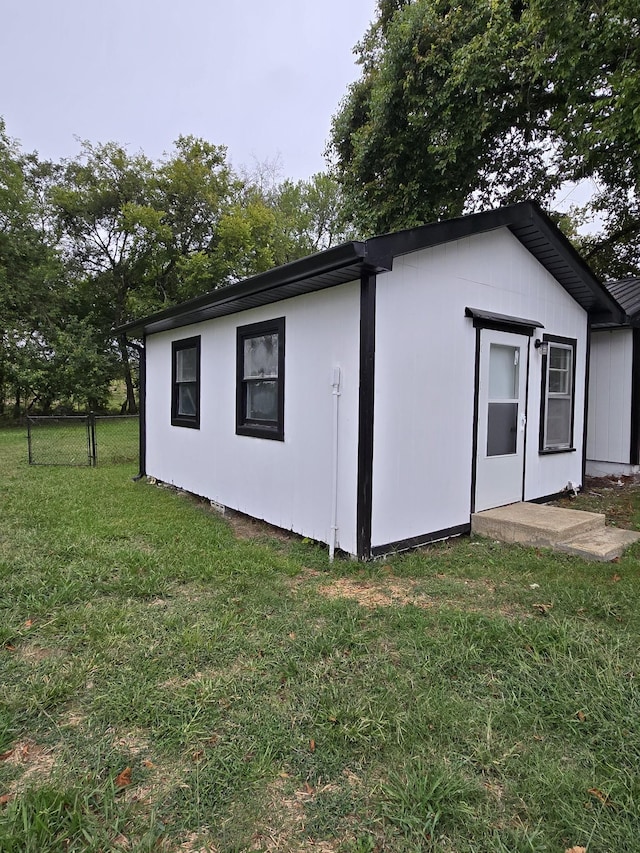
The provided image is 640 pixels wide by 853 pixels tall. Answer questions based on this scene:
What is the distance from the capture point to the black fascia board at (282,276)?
338 cm

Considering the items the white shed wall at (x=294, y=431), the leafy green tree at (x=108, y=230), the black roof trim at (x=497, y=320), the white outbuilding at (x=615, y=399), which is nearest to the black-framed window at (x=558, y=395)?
the black roof trim at (x=497, y=320)

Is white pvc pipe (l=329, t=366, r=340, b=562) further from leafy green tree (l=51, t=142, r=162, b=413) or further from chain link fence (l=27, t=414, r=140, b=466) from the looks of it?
leafy green tree (l=51, t=142, r=162, b=413)

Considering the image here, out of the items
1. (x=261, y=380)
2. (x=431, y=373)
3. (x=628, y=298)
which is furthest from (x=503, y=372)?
(x=628, y=298)

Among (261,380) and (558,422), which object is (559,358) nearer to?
(558,422)

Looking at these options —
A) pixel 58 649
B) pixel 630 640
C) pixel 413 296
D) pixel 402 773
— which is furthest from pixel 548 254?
pixel 58 649

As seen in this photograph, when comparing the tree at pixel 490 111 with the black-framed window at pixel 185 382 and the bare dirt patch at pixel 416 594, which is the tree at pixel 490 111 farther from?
the bare dirt patch at pixel 416 594

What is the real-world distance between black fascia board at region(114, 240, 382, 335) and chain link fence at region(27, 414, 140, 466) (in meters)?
3.86

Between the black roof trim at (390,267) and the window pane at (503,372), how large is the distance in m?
1.18

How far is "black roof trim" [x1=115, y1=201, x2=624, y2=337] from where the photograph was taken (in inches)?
139

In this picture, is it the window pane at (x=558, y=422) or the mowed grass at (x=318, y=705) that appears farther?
the window pane at (x=558, y=422)

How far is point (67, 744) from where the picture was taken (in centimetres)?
186

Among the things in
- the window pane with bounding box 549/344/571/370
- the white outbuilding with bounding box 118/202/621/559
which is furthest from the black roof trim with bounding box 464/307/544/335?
the window pane with bounding box 549/344/571/370

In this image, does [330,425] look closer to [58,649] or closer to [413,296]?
[413,296]

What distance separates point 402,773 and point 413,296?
334 centimetres
